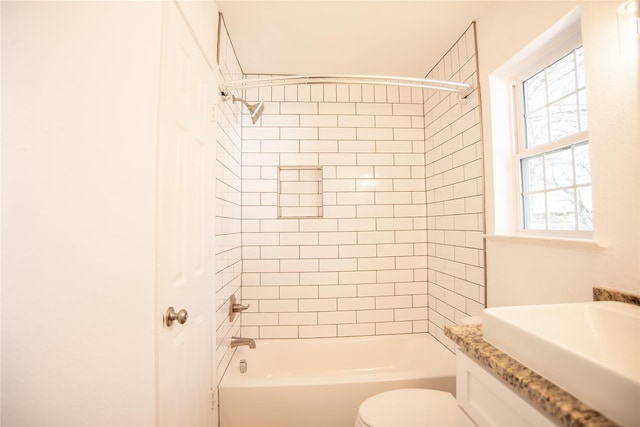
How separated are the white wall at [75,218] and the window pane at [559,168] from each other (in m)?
1.70

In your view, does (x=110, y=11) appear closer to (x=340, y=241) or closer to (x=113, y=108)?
(x=113, y=108)

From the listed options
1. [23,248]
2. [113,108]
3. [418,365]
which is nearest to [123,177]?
[113,108]

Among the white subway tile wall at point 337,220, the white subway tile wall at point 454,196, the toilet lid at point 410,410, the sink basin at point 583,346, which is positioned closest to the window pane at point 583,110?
the white subway tile wall at point 454,196

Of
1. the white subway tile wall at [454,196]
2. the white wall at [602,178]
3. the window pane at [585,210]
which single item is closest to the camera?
the white wall at [602,178]

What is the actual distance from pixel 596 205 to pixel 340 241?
58.0 inches

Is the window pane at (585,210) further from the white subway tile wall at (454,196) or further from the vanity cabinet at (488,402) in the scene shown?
the vanity cabinet at (488,402)

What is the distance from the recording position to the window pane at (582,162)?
1079mm

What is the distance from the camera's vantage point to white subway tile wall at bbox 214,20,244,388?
1.49 m

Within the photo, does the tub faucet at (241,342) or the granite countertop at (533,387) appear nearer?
the granite countertop at (533,387)

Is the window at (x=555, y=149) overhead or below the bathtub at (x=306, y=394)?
overhead

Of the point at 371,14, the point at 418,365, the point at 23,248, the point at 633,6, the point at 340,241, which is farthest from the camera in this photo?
the point at 340,241

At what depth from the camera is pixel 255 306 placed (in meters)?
2.07

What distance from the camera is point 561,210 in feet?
3.96

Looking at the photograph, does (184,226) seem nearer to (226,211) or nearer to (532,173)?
(226,211)
